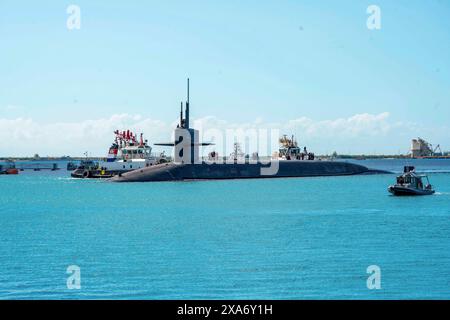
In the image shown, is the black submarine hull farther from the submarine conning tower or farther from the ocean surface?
the ocean surface

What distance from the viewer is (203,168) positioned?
105438 millimetres

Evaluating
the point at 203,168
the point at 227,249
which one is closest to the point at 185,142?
the point at 203,168

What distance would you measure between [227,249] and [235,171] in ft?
244

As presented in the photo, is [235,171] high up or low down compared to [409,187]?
up

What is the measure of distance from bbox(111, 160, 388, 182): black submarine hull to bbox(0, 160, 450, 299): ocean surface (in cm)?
3445

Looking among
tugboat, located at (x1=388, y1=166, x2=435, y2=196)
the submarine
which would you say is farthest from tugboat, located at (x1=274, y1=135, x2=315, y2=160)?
tugboat, located at (x1=388, y1=166, x2=435, y2=196)

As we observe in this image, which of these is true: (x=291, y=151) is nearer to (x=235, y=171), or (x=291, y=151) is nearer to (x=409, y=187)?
(x=235, y=171)

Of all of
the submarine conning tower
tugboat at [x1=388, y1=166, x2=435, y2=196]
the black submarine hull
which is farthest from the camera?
the submarine conning tower

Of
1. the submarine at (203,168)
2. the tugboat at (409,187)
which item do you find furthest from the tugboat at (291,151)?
the tugboat at (409,187)

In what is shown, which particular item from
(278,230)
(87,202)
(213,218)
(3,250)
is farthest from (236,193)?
(3,250)

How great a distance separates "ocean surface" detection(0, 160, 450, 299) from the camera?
26.1 m

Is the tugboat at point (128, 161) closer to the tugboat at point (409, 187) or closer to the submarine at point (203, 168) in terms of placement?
the submarine at point (203, 168)

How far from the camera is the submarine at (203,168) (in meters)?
102
